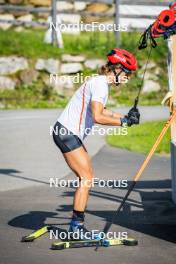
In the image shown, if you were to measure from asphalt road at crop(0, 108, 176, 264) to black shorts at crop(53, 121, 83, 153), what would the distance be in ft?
3.20

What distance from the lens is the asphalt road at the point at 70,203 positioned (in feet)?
28.9

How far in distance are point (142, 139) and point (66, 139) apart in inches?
326

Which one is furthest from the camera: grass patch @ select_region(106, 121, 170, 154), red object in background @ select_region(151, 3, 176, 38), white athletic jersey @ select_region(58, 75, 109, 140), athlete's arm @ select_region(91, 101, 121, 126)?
grass patch @ select_region(106, 121, 170, 154)

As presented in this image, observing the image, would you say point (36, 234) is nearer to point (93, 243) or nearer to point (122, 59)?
point (93, 243)

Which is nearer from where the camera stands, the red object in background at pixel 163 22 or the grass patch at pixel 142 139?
the red object in background at pixel 163 22

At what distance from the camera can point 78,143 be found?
9211 millimetres

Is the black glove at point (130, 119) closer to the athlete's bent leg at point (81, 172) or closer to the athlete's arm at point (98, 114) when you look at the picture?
the athlete's arm at point (98, 114)

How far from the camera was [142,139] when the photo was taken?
1738 centimetres

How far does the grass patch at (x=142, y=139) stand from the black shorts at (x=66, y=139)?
273 inches

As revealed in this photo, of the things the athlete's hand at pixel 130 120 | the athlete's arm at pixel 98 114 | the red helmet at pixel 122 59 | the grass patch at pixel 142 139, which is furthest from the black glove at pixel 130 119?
the grass patch at pixel 142 139

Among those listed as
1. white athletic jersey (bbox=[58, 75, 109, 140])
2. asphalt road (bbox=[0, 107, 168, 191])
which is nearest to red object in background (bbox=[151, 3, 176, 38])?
white athletic jersey (bbox=[58, 75, 109, 140])

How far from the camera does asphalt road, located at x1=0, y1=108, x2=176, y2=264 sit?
8797 mm

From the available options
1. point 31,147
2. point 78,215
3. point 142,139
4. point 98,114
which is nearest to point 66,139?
point 98,114

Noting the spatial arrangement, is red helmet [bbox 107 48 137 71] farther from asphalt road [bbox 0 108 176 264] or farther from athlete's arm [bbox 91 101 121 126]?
asphalt road [bbox 0 108 176 264]
